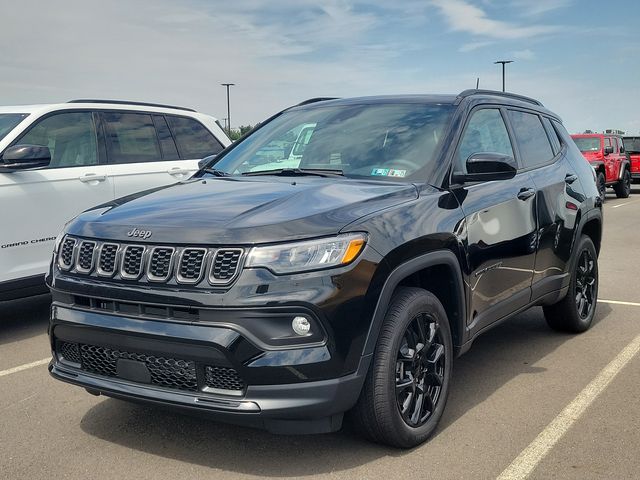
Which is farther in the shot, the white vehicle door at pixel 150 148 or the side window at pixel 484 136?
the white vehicle door at pixel 150 148

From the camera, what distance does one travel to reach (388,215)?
3.50 m

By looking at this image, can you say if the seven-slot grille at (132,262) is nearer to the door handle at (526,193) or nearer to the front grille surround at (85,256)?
the front grille surround at (85,256)

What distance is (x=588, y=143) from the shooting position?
21750 millimetres

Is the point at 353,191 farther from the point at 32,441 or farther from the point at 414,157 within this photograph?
the point at 32,441

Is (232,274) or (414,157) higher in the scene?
(414,157)

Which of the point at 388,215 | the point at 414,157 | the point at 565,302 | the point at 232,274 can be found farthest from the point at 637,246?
the point at 232,274

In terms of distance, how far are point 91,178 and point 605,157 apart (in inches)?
719

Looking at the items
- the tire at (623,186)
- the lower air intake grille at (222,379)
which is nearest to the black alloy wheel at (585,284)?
the lower air intake grille at (222,379)

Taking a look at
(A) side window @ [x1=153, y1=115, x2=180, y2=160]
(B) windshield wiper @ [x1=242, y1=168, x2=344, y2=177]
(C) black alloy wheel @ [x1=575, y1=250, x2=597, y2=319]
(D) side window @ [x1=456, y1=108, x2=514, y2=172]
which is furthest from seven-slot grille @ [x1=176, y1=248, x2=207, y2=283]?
(A) side window @ [x1=153, y1=115, x2=180, y2=160]

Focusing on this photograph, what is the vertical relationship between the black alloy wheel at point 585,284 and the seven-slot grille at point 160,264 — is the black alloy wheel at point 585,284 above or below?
below

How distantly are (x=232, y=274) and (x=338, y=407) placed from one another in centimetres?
73

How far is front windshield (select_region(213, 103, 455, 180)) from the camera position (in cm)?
421

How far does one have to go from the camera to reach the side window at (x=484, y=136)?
4.37 meters

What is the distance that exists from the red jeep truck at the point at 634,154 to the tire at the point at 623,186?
6.29 feet
